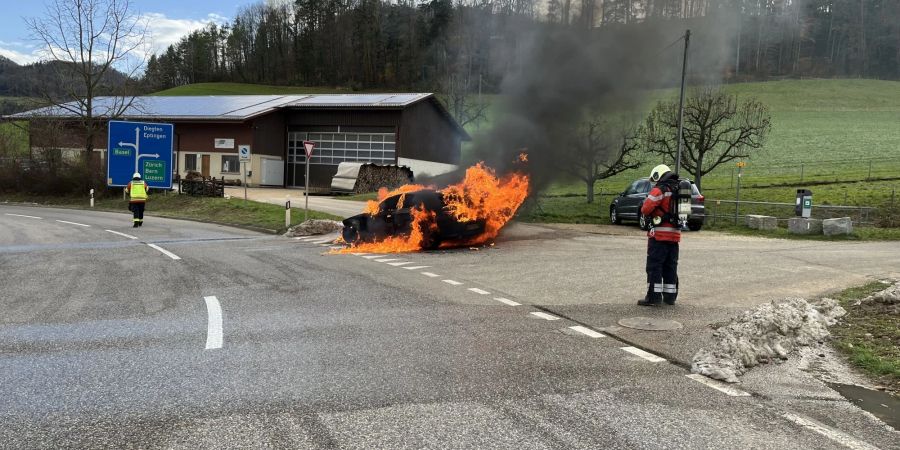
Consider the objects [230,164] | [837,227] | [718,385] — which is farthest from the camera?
[230,164]

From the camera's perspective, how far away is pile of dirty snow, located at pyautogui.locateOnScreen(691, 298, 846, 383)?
17.7 ft

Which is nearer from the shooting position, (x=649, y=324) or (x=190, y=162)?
(x=649, y=324)

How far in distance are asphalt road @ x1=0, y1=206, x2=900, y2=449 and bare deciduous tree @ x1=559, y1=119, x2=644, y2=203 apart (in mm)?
9067

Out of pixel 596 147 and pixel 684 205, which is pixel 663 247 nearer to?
pixel 684 205

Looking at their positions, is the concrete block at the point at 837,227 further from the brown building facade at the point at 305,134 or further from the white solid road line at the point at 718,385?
the brown building facade at the point at 305,134

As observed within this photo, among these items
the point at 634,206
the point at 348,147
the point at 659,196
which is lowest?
the point at 634,206

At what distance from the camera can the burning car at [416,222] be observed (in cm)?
1420

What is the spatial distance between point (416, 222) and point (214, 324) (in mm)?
7775

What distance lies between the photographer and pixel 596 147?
2173 centimetres

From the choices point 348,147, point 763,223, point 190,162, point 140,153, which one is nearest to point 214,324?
Result: point 763,223

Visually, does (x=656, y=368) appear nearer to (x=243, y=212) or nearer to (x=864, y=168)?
(x=243, y=212)

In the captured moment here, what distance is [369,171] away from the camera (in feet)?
119

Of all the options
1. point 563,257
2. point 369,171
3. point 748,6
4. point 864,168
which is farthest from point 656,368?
point 864,168

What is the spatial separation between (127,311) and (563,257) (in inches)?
340
